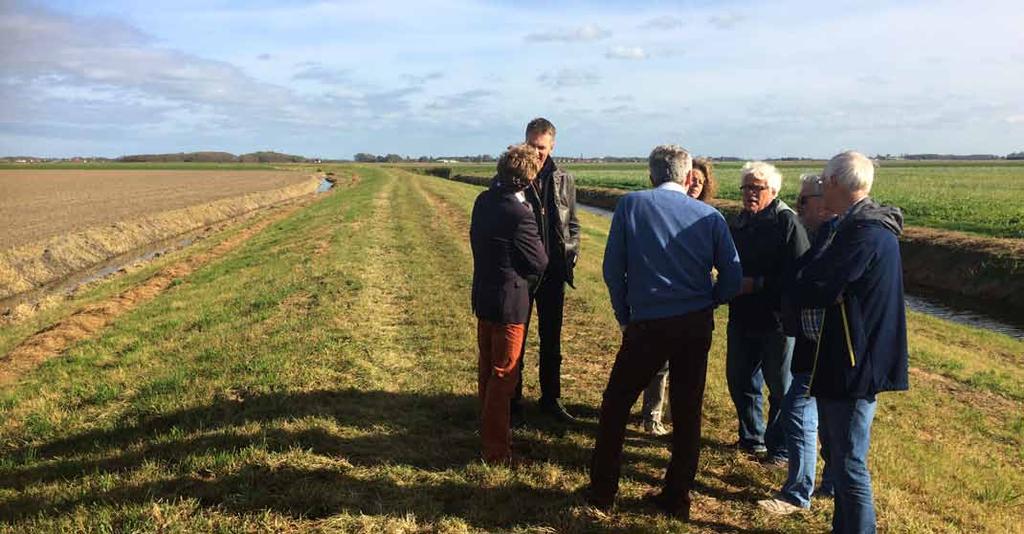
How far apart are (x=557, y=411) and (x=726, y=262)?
252 centimetres

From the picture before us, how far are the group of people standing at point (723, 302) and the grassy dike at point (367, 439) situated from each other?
0.44 metres

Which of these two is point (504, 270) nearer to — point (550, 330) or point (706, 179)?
point (550, 330)

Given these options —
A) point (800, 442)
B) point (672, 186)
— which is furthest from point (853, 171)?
point (800, 442)

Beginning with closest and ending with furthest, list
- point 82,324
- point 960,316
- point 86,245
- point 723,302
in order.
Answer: point 723,302, point 82,324, point 960,316, point 86,245

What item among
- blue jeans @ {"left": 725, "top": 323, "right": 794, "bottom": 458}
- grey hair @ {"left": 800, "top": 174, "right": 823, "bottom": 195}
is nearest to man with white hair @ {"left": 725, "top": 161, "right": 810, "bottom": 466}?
blue jeans @ {"left": 725, "top": 323, "right": 794, "bottom": 458}

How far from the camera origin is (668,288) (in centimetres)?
374

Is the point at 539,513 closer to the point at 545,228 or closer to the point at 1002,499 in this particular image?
the point at 545,228

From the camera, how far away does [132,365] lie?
301 inches

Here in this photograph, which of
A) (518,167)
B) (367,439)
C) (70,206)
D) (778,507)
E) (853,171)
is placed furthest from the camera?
(70,206)

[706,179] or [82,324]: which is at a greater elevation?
[706,179]

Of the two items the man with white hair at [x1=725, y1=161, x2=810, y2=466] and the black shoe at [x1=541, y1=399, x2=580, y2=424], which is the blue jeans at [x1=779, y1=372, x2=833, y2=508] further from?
the black shoe at [x1=541, y1=399, x2=580, y2=424]

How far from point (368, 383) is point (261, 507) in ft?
8.02

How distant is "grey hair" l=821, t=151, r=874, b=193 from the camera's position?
3367 mm

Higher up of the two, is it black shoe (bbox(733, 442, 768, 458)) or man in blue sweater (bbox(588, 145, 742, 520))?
man in blue sweater (bbox(588, 145, 742, 520))
